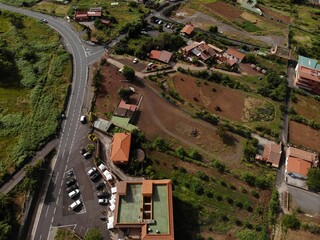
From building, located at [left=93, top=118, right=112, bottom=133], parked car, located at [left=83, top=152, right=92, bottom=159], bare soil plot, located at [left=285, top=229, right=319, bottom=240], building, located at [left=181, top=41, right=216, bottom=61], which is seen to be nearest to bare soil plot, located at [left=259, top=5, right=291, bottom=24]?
building, located at [left=181, top=41, right=216, bottom=61]

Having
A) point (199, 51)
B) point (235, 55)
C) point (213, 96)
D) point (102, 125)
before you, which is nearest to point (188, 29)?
point (199, 51)

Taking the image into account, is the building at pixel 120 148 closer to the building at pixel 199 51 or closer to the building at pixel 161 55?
the building at pixel 161 55

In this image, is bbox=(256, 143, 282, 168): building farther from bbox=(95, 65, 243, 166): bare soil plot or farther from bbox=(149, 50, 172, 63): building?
bbox=(149, 50, 172, 63): building

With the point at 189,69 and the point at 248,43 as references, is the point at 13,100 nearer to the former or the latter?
the point at 189,69

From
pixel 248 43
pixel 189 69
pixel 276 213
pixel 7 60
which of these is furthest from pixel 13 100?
pixel 248 43

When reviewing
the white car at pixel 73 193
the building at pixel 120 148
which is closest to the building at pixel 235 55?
the building at pixel 120 148
